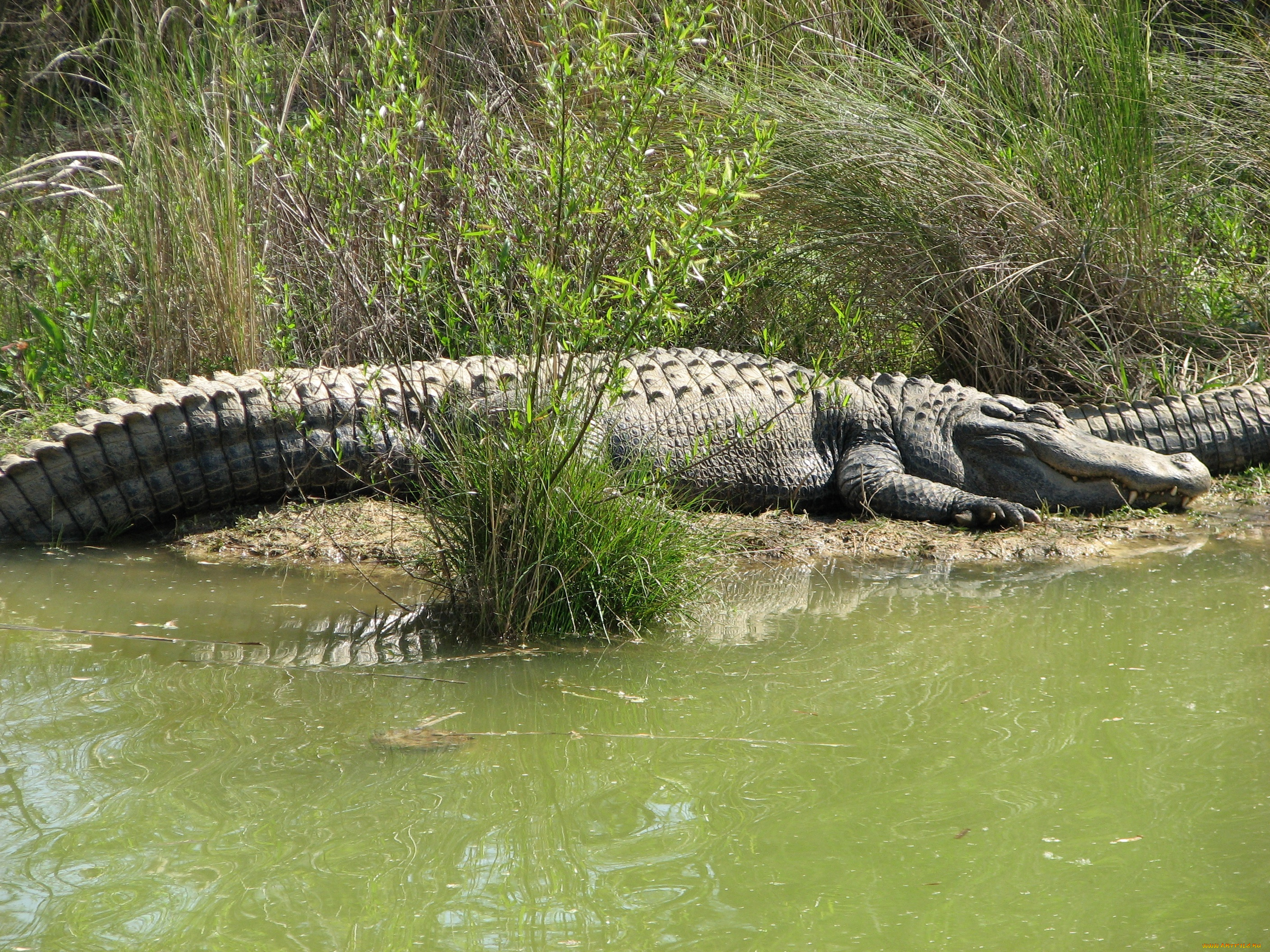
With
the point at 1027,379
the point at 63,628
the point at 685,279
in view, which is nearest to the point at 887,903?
the point at 685,279

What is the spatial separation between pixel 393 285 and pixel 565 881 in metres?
2.18

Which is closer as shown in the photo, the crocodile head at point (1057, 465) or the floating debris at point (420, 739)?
the floating debris at point (420, 739)

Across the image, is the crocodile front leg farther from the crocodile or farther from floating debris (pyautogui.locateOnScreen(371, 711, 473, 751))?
floating debris (pyautogui.locateOnScreen(371, 711, 473, 751))

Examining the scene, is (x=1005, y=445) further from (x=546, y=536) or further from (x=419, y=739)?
(x=419, y=739)

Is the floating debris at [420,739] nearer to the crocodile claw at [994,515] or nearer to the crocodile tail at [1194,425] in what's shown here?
the crocodile claw at [994,515]

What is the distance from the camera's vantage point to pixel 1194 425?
18.9 ft

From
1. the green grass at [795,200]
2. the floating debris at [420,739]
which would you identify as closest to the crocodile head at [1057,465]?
the green grass at [795,200]

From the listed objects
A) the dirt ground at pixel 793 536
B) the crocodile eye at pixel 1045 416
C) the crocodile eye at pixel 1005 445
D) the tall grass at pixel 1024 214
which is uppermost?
the tall grass at pixel 1024 214

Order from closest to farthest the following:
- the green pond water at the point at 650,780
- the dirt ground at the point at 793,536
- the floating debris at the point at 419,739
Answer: the green pond water at the point at 650,780 → the floating debris at the point at 419,739 → the dirt ground at the point at 793,536

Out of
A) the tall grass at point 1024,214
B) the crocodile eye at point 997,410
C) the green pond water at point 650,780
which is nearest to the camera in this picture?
the green pond water at point 650,780

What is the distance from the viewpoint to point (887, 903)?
2.13m

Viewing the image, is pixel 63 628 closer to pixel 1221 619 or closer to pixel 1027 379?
pixel 1221 619

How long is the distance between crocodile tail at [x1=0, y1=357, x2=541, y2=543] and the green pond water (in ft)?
2.59

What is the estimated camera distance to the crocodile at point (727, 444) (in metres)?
4.75
